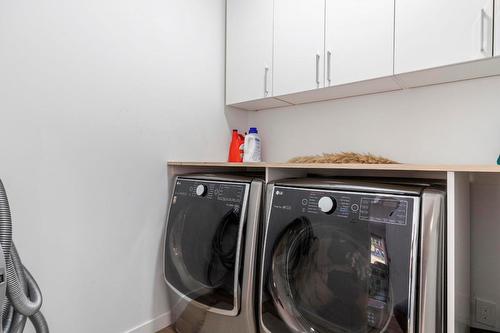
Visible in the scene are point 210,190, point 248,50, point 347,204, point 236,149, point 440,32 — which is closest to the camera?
point 347,204

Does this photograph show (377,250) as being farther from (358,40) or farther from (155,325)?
(155,325)

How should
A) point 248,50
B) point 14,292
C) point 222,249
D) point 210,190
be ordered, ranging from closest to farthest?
point 14,292
point 222,249
point 210,190
point 248,50

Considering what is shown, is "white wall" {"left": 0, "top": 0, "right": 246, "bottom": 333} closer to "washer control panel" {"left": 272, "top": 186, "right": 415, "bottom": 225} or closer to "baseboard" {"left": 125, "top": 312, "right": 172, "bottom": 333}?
"baseboard" {"left": 125, "top": 312, "right": 172, "bottom": 333}

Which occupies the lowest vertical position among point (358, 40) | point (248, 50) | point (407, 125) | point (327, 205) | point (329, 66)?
point (327, 205)

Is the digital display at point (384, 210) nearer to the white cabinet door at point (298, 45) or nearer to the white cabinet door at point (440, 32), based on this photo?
the white cabinet door at point (440, 32)

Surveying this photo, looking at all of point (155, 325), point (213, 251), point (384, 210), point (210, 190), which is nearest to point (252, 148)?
point (210, 190)

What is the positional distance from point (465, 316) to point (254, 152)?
1.46 meters

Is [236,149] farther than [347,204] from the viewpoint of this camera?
Yes

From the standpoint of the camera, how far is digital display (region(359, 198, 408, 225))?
99cm

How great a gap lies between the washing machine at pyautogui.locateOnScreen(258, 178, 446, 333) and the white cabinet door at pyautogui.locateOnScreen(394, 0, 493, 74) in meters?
0.61

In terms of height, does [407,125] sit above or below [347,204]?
above

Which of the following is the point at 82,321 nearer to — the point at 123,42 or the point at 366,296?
the point at 366,296

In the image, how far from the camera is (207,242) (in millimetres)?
1598

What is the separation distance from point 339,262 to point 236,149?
4.10ft
